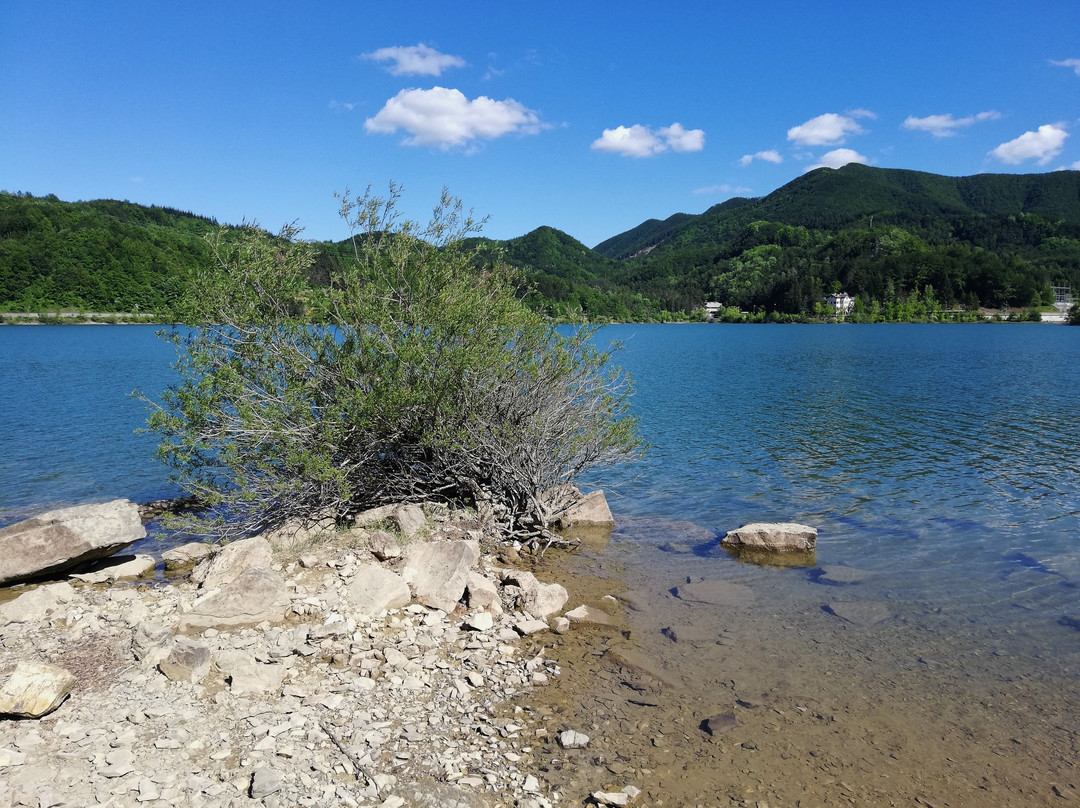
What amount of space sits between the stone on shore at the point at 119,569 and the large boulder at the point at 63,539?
0.34 metres

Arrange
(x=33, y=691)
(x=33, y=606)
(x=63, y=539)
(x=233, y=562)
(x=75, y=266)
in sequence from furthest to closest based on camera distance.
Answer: (x=75, y=266), (x=63, y=539), (x=233, y=562), (x=33, y=606), (x=33, y=691)

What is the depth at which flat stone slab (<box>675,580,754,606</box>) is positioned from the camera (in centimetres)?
1264

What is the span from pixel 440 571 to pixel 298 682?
132 inches

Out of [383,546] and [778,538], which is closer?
[383,546]

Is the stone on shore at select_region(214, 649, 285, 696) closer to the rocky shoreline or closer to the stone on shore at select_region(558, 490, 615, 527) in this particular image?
the rocky shoreline

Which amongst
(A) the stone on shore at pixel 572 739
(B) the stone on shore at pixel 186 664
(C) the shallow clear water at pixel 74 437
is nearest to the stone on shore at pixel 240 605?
(B) the stone on shore at pixel 186 664

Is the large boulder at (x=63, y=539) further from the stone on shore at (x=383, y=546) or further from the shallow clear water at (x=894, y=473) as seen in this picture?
the shallow clear water at (x=894, y=473)

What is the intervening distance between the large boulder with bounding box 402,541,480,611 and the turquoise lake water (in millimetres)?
6262

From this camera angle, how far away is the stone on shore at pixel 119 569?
41.6ft

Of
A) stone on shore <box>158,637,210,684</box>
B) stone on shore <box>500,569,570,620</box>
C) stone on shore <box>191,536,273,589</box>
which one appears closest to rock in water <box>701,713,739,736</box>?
stone on shore <box>500,569,570,620</box>

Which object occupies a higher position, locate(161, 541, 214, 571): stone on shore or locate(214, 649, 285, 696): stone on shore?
locate(214, 649, 285, 696): stone on shore

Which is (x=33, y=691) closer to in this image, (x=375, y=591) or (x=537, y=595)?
(x=375, y=591)

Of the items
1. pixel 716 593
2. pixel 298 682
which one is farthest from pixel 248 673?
pixel 716 593

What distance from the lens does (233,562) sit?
38.3ft
